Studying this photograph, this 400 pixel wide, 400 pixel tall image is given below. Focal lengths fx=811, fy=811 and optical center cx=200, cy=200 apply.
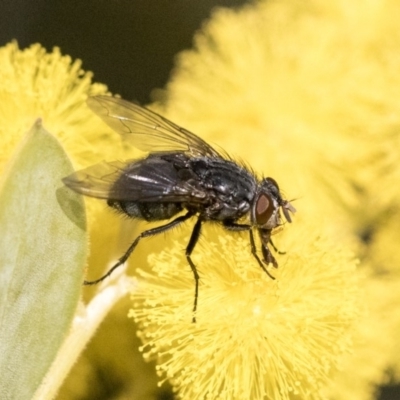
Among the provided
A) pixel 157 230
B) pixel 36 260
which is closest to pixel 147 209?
pixel 157 230

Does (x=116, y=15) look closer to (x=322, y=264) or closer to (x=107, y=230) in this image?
(x=107, y=230)

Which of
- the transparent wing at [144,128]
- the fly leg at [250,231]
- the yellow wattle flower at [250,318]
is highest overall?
the transparent wing at [144,128]

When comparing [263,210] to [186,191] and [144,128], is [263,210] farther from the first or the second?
[144,128]

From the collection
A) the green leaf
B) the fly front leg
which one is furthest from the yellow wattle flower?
the green leaf

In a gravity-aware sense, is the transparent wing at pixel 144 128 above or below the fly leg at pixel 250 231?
above

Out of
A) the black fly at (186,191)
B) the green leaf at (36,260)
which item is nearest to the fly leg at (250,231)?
the black fly at (186,191)

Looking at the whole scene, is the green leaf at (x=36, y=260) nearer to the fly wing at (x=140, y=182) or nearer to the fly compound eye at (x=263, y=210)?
the fly wing at (x=140, y=182)
